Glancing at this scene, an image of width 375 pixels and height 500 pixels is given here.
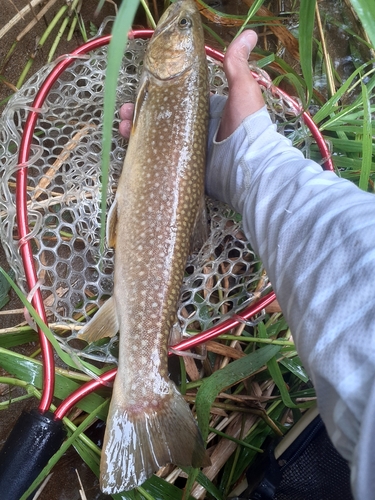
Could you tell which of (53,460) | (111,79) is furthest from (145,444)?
(111,79)

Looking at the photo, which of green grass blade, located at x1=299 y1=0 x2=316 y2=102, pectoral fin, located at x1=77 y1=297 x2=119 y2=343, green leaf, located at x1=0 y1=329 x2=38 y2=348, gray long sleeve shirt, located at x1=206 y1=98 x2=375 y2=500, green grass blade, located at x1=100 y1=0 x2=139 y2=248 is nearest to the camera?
green grass blade, located at x1=100 y1=0 x2=139 y2=248

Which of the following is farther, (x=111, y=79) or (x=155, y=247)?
(x=155, y=247)

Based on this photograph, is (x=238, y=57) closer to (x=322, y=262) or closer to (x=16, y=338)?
(x=322, y=262)

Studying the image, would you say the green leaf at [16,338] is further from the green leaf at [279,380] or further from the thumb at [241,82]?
the thumb at [241,82]

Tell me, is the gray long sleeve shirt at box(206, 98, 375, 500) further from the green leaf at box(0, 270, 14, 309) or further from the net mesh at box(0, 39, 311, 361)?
the green leaf at box(0, 270, 14, 309)

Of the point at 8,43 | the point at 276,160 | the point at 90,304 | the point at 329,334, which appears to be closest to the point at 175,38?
the point at 276,160

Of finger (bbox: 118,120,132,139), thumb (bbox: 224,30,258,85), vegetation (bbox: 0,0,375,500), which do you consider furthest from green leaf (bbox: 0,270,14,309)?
thumb (bbox: 224,30,258,85)

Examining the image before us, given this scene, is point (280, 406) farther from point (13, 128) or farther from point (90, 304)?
point (13, 128)
